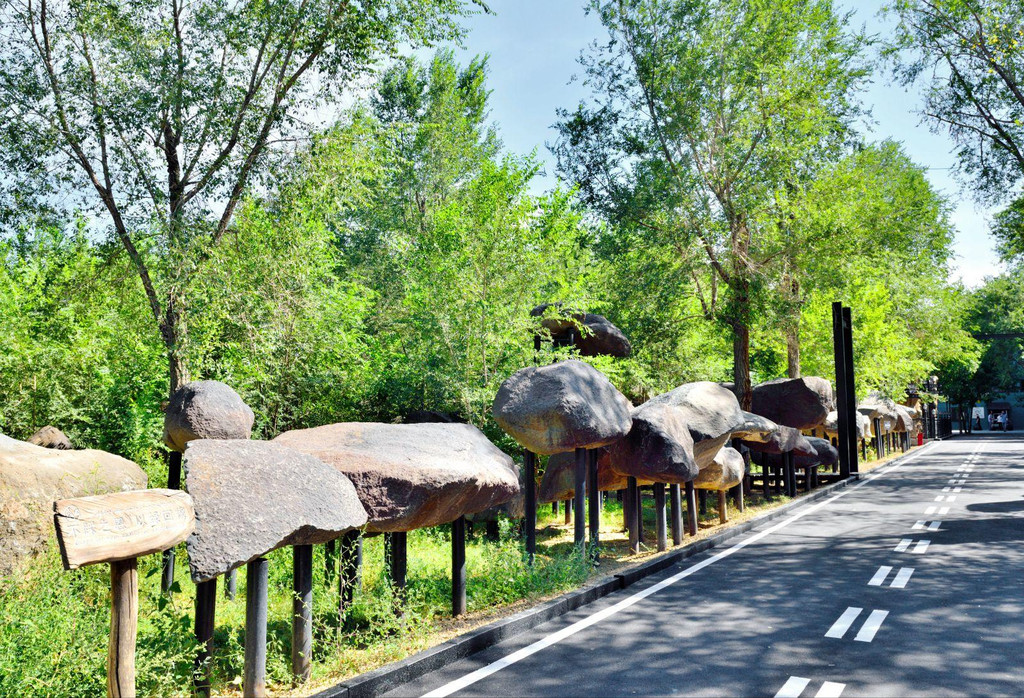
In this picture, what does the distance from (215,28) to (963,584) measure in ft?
48.4

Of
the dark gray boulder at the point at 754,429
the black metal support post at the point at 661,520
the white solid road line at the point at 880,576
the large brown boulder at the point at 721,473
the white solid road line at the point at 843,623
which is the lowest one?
the white solid road line at the point at 880,576

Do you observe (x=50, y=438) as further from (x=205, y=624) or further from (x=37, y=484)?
(x=205, y=624)

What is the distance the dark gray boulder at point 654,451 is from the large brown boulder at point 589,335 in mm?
4503

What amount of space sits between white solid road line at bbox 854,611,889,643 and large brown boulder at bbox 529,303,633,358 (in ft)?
26.5

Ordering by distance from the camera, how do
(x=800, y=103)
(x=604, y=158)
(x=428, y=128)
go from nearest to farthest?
(x=800, y=103), (x=604, y=158), (x=428, y=128)

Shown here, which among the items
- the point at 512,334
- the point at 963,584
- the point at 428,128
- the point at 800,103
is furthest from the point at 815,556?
the point at 428,128

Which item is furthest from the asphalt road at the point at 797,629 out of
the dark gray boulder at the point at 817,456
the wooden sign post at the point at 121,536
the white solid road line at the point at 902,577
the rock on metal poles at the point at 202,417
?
the dark gray boulder at the point at 817,456

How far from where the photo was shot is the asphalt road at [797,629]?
525 cm

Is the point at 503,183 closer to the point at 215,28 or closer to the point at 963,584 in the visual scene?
the point at 215,28

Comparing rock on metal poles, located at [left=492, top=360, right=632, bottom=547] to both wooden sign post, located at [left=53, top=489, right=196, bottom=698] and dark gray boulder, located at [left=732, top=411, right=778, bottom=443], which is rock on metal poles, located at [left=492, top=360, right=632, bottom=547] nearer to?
wooden sign post, located at [left=53, top=489, right=196, bottom=698]

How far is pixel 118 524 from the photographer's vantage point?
3.45 meters

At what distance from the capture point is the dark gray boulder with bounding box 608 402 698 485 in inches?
383

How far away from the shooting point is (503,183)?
553 inches

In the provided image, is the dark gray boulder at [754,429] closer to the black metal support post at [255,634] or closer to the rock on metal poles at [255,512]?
the rock on metal poles at [255,512]
